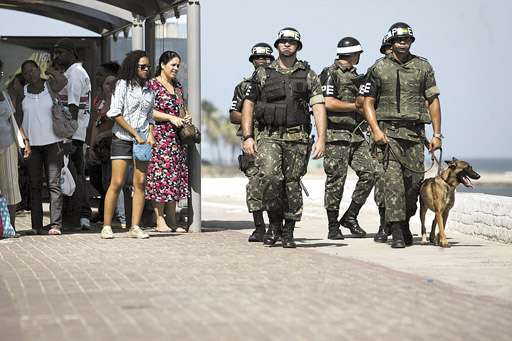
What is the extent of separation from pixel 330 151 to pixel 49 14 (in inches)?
240

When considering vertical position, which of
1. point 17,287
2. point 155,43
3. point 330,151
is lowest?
point 17,287

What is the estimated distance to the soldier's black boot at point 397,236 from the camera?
40.5ft

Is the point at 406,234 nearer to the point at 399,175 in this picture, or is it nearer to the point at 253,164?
Result: the point at 399,175

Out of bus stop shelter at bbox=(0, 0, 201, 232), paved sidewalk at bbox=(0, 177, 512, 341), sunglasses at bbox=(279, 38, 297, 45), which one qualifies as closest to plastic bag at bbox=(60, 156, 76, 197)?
bus stop shelter at bbox=(0, 0, 201, 232)

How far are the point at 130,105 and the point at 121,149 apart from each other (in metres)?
0.48

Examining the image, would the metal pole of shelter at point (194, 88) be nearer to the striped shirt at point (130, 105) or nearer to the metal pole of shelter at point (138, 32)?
the striped shirt at point (130, 105)

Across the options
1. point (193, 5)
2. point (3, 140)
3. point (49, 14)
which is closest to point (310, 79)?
Answer: point (193, 5)

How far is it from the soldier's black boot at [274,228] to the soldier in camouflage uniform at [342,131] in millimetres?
1419

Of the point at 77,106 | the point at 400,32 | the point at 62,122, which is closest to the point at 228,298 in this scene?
the point at 400,32

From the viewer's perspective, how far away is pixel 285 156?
1220cm

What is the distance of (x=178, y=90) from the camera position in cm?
1454

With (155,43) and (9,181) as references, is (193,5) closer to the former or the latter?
(155,43)

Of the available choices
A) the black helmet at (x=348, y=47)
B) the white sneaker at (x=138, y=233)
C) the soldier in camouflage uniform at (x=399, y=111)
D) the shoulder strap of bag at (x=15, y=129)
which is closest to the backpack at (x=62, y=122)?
the shoulder strap of bag at (x=15, y=129)

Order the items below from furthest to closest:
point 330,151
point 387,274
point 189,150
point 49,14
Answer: point 49,14
point 189,150
point 330,151
point 387,274
